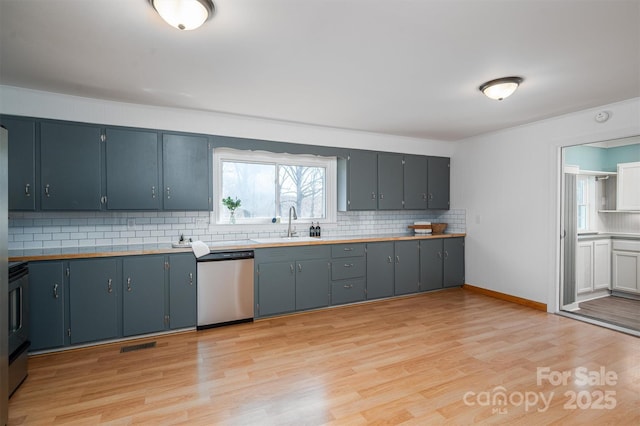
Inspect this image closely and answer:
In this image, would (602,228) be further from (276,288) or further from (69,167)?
(69,167)

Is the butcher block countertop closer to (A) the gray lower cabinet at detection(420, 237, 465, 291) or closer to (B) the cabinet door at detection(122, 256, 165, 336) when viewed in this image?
(B) the cabinet door at detection(122, 256, 165, 336)

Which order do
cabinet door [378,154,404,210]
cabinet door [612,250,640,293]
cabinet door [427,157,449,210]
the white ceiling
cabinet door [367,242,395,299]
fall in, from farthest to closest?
cabinet door [427,157,449,210], cabinet door [378,154,404,210], cabinet door [612,250,640,293], cabinet door [367,242,395,299], the white ceiling

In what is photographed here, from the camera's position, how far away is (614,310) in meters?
4.40

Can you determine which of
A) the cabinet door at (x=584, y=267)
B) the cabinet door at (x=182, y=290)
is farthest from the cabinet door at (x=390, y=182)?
the cabinet door at (x=182, y=290)

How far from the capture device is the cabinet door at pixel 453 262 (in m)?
5.44

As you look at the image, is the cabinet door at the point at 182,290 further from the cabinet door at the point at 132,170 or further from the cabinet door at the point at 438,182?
the cabinet door at the point at 438,182

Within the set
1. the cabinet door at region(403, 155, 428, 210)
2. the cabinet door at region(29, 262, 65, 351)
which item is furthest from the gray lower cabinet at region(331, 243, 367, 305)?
the cabinet door at region(29, 262, 65, 351)

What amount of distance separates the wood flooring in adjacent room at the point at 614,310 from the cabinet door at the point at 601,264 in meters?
0.23

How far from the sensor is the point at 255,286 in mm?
3986

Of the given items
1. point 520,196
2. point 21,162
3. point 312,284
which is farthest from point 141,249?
point 520,196

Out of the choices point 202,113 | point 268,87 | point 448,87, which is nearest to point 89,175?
point 202,113

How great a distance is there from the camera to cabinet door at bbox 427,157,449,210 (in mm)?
5664

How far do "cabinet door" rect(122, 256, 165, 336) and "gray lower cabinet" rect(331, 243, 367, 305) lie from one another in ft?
6.87

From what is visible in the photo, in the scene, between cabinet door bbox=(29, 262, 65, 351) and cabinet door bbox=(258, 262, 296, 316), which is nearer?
cabinet door bbox=(29, 262, 65, 351)
